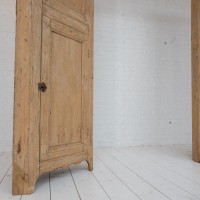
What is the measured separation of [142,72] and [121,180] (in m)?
2.42

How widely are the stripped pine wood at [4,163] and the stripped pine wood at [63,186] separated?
0.47 metres

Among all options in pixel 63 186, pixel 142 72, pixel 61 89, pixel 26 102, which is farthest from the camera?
pixel 142 72

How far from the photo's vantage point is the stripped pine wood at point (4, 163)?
2355 mm

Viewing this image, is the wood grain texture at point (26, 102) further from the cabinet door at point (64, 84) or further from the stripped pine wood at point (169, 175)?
the stripped pine wood at point (169, 175)

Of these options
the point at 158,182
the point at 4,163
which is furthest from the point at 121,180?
the point at 4,163

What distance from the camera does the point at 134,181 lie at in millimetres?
2062

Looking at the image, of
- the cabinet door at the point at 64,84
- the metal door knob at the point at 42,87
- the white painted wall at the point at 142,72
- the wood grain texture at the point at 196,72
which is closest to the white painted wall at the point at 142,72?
the white painted wall at the point at 142,72

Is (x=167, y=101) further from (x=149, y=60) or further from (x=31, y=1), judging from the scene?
(x=31, y=1)

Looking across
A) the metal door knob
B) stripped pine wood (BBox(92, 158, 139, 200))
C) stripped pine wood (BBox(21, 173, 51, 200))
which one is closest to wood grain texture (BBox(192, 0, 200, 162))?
stripped pine wood (BBox(92, 158, 139, 200))

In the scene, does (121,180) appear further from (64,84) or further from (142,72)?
(142,72)

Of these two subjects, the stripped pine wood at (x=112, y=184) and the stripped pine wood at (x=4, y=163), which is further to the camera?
the stripped pine wood at (x=4, y=163)

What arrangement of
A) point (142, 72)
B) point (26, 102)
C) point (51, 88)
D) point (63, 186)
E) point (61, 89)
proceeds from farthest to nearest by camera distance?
point (142, 72) < point (61, 89) < point (51, 88) < point (63, 186) < point (26, 102)

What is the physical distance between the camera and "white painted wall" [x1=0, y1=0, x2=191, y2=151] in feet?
12.9

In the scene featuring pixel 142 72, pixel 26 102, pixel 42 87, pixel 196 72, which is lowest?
pixel 26 102
